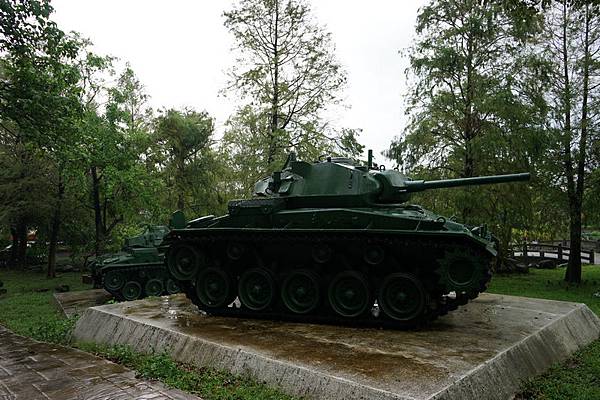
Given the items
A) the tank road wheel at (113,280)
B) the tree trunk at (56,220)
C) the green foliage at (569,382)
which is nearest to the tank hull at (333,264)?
the green foliage at (569,382)

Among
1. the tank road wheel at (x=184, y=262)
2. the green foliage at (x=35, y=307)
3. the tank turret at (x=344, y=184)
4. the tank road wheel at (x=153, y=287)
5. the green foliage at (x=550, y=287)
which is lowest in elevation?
the green foliage at (x=35, y=307)

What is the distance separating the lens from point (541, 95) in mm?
15898

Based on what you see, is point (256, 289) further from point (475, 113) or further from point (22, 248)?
point (22, 248)

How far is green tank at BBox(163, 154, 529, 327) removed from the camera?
7.26m

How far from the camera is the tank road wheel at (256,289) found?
8.43 metres

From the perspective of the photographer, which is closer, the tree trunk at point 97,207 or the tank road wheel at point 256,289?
the tank road wheel at point 256,289

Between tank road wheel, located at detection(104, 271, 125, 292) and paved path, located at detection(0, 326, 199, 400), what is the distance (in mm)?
7725

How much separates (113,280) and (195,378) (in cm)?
1104

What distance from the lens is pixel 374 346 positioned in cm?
638

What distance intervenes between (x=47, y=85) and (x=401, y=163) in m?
10.8

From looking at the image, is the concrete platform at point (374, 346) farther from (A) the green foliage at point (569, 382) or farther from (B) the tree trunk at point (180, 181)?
(B) the tree trunk at point (180, 181)

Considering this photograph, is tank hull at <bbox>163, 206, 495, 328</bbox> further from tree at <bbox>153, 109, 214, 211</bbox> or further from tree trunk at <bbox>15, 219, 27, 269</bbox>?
tree trunk at <bbox>15, 219, 27, 269</bbox>

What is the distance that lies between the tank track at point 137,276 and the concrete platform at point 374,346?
6526mm

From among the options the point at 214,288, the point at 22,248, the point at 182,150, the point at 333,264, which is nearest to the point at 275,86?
the point at 182,150
